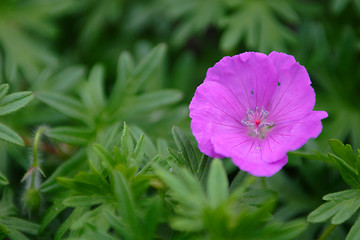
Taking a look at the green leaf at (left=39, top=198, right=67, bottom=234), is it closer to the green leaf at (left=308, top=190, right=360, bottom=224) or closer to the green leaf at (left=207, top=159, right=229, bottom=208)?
the green leaf at (left=207, top=159, right=229, bottom=208)

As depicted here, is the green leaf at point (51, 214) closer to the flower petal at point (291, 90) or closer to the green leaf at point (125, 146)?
the green leaf at point (125, 146)

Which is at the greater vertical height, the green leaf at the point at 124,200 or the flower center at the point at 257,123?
the flower center at the point at 257,123

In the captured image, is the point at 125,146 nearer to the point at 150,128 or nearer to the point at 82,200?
the point at 82,200

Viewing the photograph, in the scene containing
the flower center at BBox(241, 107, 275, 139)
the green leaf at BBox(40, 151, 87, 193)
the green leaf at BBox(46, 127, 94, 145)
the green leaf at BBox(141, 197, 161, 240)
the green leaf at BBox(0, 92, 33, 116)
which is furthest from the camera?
the green leaf at BBox(46, 127, 94, 145)

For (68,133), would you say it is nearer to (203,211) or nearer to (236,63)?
(236,63)

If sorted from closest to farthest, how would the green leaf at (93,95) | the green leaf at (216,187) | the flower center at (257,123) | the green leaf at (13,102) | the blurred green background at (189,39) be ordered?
1. the green leaf at (216,187)
2. the green leaf at (13,102)
3. the flower center at (257,123)
4. the green leaf at (93,95)
5. the blurred green background at (189,39)

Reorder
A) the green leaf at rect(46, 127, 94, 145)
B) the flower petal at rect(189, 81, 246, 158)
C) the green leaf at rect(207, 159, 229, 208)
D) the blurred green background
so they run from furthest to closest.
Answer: the blurred green background → the green leaf at rect(46, 127, 94, 145) → the flower petal at rect(189, 81, 246, 158) → the green leaf at rect(207, 159, 229, 208)

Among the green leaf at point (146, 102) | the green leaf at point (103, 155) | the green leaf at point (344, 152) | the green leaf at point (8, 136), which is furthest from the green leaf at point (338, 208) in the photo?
the green leaf at point (8, 136)

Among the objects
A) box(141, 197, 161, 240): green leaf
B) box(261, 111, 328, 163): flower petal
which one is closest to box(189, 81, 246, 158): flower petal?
box(261, 111, 328, 163): flower petal
